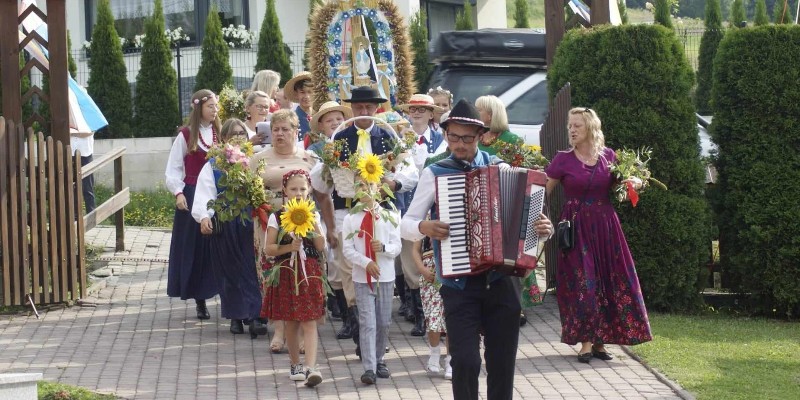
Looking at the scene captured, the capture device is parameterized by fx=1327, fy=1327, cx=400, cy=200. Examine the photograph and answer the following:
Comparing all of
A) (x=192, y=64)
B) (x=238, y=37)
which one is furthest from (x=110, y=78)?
(x=238, y=37)

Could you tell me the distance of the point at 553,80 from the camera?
12.2 m

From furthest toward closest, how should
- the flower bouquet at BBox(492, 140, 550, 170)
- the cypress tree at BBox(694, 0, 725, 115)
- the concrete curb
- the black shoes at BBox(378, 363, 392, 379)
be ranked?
1. the cypress tree at BBox(694, 0, 725, 115)
2. the flower bouquet at BBox(492, 140, 550, 170)
3. the black shoes at BBox(378, 363, 392, 379)
4. the concrete curb

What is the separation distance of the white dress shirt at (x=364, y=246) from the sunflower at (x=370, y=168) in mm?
275

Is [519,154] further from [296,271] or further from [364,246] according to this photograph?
[296,271]

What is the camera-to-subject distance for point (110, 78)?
22953 millimetres

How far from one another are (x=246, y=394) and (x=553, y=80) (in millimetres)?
4798

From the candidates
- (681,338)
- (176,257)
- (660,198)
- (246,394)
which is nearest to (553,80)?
(660,198)

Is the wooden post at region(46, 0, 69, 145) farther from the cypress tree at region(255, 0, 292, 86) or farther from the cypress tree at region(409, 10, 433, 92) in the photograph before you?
the cypress tree at region(409, 10, 433, 92)

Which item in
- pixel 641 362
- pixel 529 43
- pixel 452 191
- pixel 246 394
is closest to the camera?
pixel 452 191

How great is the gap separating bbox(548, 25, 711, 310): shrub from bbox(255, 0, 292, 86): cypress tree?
12.3m

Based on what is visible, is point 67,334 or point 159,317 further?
point 159,317

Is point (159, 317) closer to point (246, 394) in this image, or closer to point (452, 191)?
point (246, 394)

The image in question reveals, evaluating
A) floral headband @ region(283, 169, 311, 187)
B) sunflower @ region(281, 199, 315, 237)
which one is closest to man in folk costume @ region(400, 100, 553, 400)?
sunflower @ region(281, 199, 315, 237)

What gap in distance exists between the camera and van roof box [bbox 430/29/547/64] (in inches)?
677
